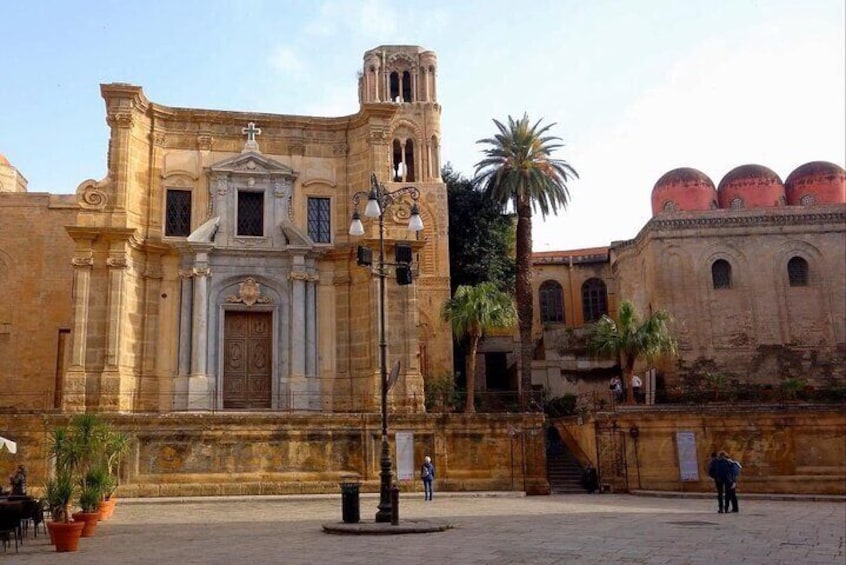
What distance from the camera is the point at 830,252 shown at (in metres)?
40.0

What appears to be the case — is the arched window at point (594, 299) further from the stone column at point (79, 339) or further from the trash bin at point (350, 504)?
the trash bin at point (350, 504)

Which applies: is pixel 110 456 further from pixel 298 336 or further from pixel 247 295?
pixel 247 295

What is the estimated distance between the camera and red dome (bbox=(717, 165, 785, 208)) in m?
42.9

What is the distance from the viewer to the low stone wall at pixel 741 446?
82.6 ft

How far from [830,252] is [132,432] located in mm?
33965

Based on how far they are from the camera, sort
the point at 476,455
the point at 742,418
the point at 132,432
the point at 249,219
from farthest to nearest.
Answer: the point at 249,219, the point at 742,418, the point at 476,455, the point at 132,432

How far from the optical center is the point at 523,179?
114 ft

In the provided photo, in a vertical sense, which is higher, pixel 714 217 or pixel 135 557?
pixel 714 217

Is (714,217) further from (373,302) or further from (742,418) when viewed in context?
A: (373,302)

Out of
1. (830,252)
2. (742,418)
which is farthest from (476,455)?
(830,252)

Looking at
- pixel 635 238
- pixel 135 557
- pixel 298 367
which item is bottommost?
pixel 135 557

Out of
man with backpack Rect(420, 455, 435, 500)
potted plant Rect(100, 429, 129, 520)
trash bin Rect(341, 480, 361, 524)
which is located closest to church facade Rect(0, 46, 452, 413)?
man with backpack Rect(420, 455, 435, 500)

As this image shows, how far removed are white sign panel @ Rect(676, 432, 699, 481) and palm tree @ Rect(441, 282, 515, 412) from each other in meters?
7.52

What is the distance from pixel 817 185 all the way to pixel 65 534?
134 feet
